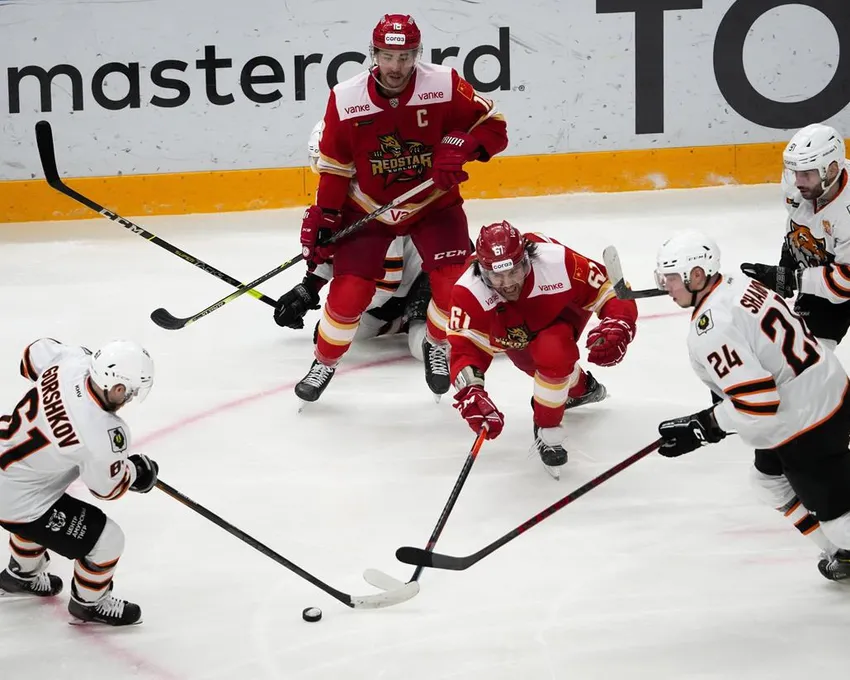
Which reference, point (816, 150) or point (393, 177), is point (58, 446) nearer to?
point (393, 177)

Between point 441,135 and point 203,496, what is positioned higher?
point 441,135

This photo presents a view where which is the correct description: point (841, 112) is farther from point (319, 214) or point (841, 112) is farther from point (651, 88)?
point (319, 214)

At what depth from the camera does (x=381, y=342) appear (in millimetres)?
4734

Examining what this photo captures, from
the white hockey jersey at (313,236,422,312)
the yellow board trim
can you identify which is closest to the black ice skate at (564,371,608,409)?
the white hockey jersey at (313,236,422,312)

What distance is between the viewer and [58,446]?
2.68 m

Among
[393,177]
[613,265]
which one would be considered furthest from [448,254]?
[613,265]

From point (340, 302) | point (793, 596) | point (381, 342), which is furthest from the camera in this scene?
point (381, 342)

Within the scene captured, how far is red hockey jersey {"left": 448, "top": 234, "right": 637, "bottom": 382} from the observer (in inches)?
136

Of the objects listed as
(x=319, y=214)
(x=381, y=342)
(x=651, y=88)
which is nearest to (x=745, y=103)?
(x=651, y=88)

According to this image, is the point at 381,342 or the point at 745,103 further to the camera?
the point at 745,103

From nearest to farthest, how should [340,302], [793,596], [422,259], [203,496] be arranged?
1. [793,596]
2. [203,496]
3. [340,302]
4. [422,259]

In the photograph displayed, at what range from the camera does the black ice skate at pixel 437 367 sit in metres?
4.02

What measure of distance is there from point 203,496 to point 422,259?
1217 millimetres

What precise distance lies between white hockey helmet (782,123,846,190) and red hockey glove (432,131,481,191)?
992mm
